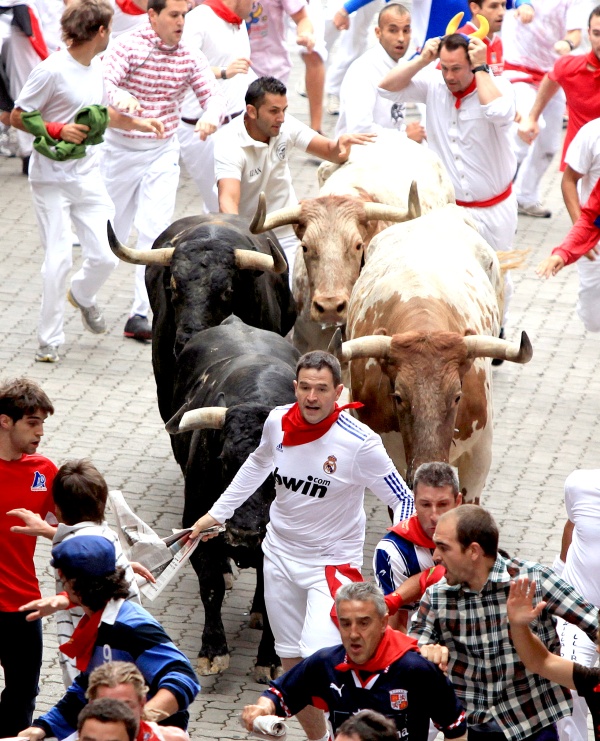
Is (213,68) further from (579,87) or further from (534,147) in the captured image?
(534,147)

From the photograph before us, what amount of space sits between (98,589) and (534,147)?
11452 mm

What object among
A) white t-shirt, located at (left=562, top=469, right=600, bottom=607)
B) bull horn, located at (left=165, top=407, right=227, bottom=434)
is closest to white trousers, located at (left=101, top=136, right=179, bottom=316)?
bull horn, located at (left=165, top=407, right=227, bottom=434)

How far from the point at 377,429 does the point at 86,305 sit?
174 inches

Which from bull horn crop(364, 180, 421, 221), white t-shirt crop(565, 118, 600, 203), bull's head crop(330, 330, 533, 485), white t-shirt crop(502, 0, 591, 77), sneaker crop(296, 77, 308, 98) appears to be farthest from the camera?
sneaker crop(296, 77, 308, 98)

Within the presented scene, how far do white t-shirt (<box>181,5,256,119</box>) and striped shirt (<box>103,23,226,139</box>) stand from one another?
48.2 inches

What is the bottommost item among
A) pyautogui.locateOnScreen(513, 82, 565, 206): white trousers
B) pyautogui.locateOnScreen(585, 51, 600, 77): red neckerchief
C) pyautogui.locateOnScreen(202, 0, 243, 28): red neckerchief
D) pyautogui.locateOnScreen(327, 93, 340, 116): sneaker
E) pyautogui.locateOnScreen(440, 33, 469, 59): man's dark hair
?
pyautogui.locateOnScreen(327, 93, 340, 116): sneaker

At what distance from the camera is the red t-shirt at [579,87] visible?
12.1m

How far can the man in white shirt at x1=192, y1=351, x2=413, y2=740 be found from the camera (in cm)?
620

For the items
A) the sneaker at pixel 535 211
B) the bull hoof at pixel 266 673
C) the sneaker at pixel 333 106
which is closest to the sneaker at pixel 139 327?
the bull hoof at pixel 266 673

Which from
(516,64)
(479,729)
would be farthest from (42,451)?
(516,64)

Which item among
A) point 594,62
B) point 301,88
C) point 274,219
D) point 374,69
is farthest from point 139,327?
point 301,88

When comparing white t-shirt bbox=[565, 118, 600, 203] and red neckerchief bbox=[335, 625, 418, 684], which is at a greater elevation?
red neckerchief bbox=[335, 625, 418, 684]

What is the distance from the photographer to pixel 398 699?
4879mm

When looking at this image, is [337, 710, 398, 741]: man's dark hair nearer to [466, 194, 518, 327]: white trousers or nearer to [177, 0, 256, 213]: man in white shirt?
[466, 194, 518, 327]: white trousers
